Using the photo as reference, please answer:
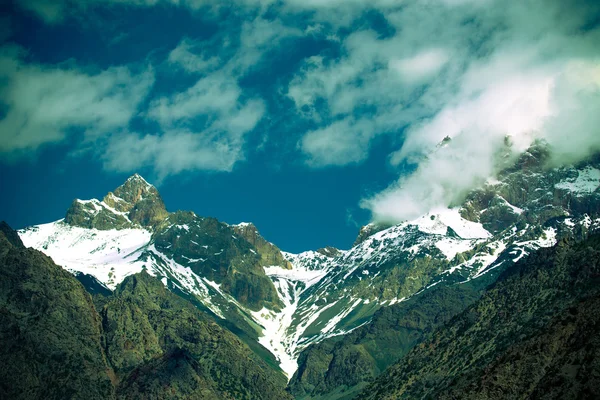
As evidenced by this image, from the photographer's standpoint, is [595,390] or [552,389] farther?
[552,389]

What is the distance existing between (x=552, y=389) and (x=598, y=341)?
55.8 ft

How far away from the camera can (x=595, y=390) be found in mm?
177500

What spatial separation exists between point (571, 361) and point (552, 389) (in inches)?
418

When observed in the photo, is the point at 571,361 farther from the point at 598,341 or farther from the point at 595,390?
the point at 595,390

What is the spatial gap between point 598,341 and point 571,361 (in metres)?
8.96

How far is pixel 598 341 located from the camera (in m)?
196

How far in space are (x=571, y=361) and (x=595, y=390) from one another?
22584 millimetres

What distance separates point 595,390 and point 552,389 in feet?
57.8

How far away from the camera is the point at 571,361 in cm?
19988

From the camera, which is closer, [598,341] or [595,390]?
[595,390]

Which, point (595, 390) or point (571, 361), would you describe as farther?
point (571, 361)

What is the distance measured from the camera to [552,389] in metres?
194

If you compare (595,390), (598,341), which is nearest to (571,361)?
(598,341)
